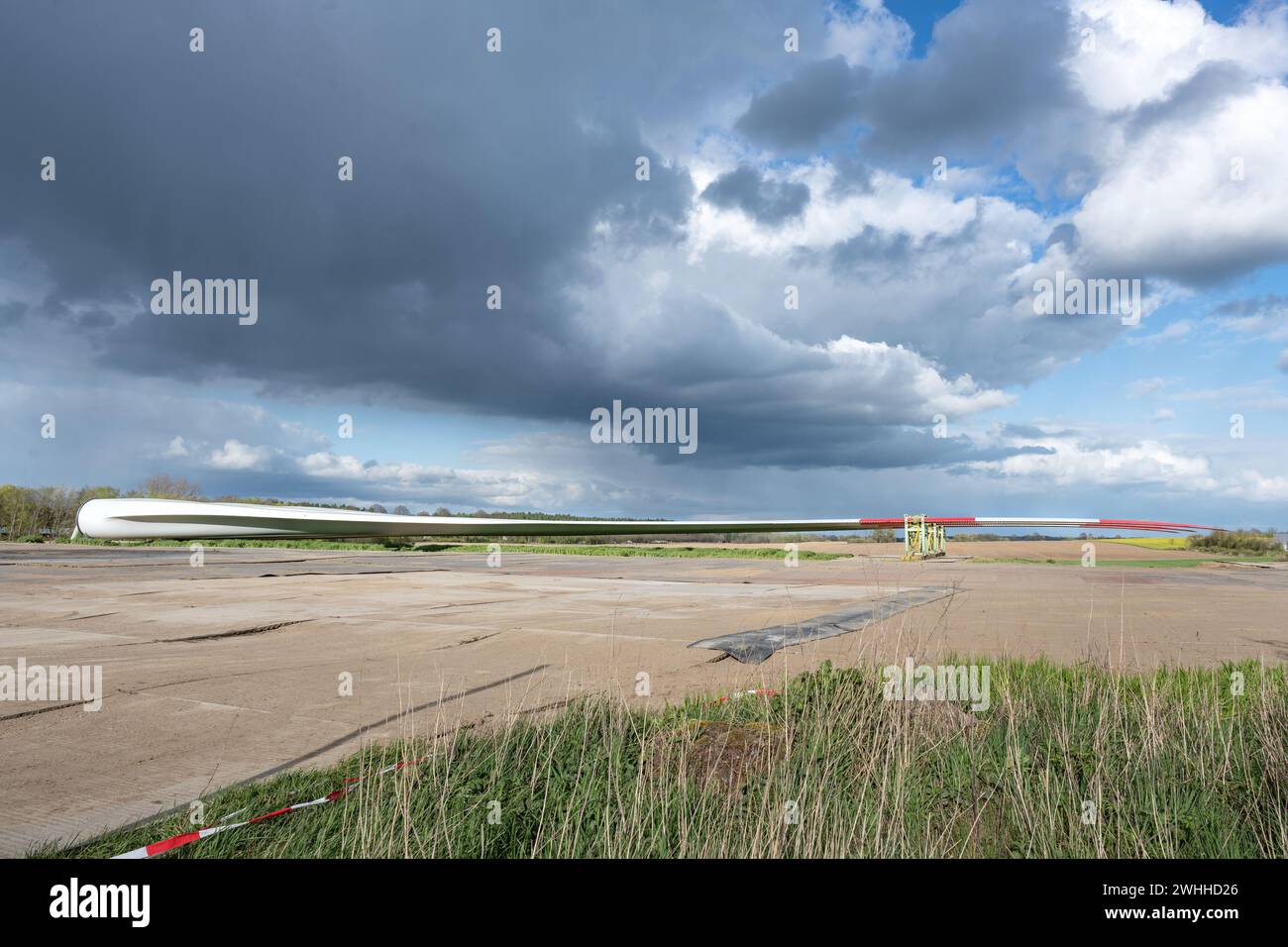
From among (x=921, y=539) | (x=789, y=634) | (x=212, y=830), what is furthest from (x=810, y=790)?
(x=921, y=539)

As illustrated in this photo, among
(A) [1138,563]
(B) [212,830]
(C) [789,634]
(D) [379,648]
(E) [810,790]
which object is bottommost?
(A) [1138,563]

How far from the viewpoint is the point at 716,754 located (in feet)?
16.5

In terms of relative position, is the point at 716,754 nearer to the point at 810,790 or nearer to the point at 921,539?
the point at 810,790

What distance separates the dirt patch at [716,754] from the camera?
4.65 metres

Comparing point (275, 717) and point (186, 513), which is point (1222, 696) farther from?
point (186, 513)

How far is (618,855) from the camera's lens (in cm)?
371

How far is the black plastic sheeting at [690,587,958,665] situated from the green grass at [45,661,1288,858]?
2.38m

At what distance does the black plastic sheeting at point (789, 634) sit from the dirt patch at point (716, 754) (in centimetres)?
237

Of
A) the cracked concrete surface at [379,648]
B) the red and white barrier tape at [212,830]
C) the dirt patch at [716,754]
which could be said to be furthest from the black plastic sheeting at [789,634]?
the red and white barrier tape at [212,830]

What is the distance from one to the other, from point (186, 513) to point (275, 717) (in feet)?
6.62

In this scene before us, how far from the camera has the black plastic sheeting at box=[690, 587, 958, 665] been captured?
10.1 m

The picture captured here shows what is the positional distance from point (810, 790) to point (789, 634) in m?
7.29

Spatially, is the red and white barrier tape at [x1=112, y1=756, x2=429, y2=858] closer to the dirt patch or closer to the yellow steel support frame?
the dirt patch

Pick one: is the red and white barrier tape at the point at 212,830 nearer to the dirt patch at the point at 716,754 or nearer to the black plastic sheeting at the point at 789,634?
the dirt patch at the point at 716,754
